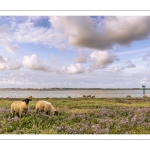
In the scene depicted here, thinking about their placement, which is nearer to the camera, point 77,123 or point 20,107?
point 77,123

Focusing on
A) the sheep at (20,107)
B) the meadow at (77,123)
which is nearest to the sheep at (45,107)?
the meadow at (77,123)

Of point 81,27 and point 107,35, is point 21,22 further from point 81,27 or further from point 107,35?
point 107,35

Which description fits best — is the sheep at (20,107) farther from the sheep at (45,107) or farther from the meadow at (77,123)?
the sheep at (45,107)

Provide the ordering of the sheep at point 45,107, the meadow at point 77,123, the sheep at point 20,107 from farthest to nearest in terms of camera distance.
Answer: the sheep at point 45,107 → the sheep at point 20,107 → the meadow at point 77,123

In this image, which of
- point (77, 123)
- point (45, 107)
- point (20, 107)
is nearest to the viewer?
point (77, 123)

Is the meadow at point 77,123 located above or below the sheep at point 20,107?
below

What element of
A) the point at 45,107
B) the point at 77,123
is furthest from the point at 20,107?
the point at 77,123

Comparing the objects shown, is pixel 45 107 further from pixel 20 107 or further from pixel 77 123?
pixel 77 123

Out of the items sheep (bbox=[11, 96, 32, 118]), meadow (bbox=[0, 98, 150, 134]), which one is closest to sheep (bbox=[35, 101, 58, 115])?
meadow (bbox=[0, 98, 150, 134])

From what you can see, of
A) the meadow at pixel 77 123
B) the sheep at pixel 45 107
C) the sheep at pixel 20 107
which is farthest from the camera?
the sheep at pixel 45 107
